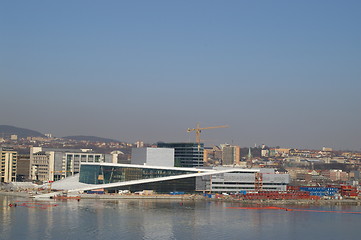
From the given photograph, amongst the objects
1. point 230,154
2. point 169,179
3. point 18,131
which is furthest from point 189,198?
point 18,131

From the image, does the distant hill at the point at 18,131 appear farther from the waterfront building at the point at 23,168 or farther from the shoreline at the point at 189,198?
the shoreline at the point at 189,198

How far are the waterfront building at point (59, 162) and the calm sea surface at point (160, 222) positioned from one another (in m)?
17.3

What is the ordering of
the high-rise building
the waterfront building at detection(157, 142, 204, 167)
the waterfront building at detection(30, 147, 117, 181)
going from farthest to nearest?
the high-rise building, the waterfront building at detection(157, 142, 204, 167), the waterfront building at detection(30, 147, 117, 181)

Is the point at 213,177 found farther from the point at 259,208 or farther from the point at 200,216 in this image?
the point at 200,216

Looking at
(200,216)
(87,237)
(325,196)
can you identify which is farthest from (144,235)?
(325,196)

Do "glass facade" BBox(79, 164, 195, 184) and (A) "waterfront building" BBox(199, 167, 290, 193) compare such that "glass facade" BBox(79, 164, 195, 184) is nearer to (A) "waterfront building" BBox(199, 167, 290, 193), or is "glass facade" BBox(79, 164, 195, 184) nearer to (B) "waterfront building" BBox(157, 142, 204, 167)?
(A) "waterfront building" BBox(199, 167, 290, 193)

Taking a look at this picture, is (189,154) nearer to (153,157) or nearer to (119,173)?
(153,157)

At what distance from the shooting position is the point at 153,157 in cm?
4941

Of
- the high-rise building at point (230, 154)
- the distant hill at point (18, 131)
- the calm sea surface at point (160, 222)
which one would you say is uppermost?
the distant hill at point (18, 131)

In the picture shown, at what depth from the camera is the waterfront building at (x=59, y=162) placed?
185 ft

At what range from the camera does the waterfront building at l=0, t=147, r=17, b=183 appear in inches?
2249

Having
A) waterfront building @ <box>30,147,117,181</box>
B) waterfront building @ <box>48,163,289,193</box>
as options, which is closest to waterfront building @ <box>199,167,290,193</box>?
waterfront building @ <box>48,163,289,193</box>

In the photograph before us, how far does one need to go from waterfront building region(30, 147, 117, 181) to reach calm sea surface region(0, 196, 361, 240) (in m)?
17.3

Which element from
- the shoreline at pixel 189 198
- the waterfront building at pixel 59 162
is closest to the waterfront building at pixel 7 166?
the waterfront building at pixel 59 162
